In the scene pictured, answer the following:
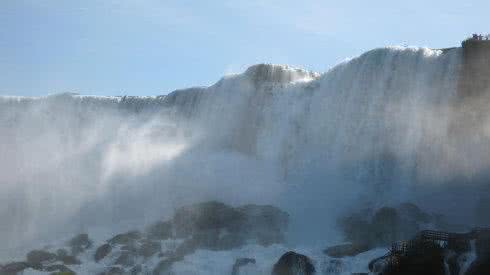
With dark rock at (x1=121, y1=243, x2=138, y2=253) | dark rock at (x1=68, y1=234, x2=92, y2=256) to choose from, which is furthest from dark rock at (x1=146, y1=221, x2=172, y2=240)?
dark rock at (x1=68, y1=234, x2=92, y2=256)

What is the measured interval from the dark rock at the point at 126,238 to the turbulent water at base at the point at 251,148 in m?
2.61

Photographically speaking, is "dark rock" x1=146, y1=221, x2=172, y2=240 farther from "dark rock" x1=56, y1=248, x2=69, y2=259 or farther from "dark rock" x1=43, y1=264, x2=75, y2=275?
"dark rock" x1=43, y1=264, x2=75, y2=275

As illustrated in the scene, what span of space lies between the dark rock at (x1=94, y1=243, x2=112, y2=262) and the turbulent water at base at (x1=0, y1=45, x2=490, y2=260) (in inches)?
178

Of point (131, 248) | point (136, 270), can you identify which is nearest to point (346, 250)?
point (136, 270)

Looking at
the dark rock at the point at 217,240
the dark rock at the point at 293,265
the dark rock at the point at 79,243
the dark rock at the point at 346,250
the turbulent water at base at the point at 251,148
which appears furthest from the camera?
the dark rock at the point at 79,243

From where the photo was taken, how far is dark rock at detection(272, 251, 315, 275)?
38156 mm

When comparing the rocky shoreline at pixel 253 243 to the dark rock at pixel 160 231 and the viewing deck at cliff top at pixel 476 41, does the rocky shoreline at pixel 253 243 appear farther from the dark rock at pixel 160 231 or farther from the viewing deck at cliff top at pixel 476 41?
the viewing deck at cliff top at pixel 476 41

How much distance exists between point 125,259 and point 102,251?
6.90 feet

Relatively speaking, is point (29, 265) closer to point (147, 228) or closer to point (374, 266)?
point (147, 228)

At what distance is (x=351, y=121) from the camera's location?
47.7m

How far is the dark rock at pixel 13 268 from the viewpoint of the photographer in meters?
44.2

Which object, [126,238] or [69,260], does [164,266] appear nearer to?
[126,238]

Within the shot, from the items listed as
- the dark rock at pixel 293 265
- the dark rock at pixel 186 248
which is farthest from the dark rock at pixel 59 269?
the dark rock at pixel 293 265

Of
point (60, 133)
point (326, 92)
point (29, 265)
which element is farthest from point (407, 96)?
point (60, 133)
